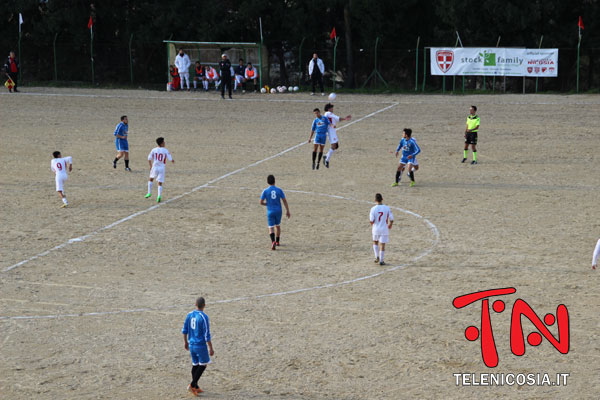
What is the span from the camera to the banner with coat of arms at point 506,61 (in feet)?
149

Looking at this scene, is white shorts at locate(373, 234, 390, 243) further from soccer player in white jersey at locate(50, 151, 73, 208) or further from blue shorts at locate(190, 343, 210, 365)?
soccer player in white jersey at locate(50, 151, 73, 208)

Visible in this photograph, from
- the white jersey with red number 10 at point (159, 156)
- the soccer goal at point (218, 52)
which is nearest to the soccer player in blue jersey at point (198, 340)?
the white jersey with red number 10 at point (159, 156)

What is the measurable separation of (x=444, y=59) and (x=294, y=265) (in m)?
31.2

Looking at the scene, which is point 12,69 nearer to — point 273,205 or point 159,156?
point 159,156

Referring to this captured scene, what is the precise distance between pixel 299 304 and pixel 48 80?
44.3 metres

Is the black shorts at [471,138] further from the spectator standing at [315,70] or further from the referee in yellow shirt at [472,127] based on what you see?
the spectator standing at [315,70]

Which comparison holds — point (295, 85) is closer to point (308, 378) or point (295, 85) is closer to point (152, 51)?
point (152, 51)

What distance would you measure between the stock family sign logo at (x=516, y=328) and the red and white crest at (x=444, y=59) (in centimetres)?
3239

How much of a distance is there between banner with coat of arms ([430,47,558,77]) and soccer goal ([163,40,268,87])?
11595 mm

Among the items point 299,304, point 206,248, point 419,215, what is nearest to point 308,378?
point 299,304

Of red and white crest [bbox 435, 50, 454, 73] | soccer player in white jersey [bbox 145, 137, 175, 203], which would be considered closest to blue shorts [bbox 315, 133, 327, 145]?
soccer player in white jersey [bbox 145, 137, 175, 203]

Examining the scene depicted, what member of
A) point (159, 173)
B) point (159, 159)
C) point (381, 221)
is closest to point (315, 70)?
point (159, 173)

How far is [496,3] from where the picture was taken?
45531 millimetres

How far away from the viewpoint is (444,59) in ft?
154
